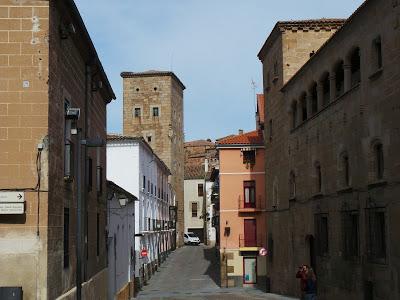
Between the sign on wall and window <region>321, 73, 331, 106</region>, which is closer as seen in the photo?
the sign on wall

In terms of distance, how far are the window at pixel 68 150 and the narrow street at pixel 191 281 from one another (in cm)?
1940

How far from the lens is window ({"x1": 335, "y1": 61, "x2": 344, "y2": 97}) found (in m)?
22.6

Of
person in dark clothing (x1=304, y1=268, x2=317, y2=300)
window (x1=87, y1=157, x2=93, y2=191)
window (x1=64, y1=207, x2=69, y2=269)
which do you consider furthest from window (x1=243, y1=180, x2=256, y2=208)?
window (x1=64, y1=207, x2=69, y2=269)

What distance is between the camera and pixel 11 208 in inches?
439

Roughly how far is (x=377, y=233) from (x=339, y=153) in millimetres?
4152

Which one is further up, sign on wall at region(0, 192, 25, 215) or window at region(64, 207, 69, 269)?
sign on wall at region(0, 192, 25, 215)

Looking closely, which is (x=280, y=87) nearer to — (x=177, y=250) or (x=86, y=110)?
(x=86, y=110)

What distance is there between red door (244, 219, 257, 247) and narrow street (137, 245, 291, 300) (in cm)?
364

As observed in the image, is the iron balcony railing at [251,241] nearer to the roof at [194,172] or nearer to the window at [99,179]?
the window at [99,179]

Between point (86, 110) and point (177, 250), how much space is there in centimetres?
5245

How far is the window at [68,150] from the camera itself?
1362cm

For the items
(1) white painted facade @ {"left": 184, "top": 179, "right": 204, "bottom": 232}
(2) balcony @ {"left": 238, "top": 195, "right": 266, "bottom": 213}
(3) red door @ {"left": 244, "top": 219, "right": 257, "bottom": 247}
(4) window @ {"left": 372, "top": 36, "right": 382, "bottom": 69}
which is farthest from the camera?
(1) white painted facade @ {"left": 184, "top": 179, "right": 204, "bottom": 232}

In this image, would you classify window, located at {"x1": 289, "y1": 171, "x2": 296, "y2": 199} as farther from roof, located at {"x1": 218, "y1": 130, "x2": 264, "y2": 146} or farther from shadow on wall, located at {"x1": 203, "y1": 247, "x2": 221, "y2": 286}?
shadow on wall, located at {"x1": 203, "y1": 247, "x2": 221, "y2": 286}

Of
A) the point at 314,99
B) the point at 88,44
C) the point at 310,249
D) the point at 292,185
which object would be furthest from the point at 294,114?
the point at 88,44
